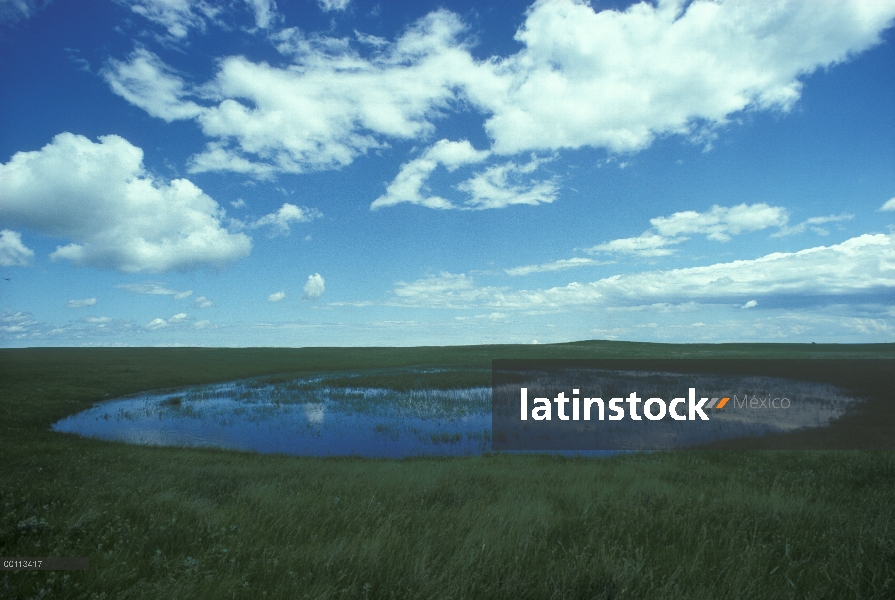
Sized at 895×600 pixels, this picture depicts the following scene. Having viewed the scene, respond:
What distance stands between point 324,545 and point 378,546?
38.7 inches

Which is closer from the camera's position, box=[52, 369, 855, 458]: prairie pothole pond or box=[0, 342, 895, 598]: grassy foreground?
box=[0, 342, 895, 598]: grassy foreground

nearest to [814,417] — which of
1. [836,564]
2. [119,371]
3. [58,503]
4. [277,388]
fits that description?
[836,564]

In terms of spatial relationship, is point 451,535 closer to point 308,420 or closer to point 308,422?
point 308,422

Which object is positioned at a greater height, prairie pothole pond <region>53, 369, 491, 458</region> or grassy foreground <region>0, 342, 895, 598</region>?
grassy foreground <region>0, 342, 895, 598</region>

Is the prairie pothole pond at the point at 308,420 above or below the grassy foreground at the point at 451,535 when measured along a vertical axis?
below

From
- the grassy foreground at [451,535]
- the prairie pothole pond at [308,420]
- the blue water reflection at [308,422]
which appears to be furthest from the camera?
the prairie pothole pond at [308,420]

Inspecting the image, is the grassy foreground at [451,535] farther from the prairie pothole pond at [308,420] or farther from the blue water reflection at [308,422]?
the prairie pothole pond at [308,420]

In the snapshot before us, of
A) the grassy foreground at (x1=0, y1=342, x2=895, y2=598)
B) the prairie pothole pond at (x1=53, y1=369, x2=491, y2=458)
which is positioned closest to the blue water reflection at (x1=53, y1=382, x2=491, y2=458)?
the prairie pothole pond at (x1=53, y1=369, x2=491, y2=458)

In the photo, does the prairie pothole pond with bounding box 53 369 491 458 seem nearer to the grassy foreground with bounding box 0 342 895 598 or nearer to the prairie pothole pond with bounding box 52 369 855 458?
the prairie pothole pond with bounding box 52 369 855 458

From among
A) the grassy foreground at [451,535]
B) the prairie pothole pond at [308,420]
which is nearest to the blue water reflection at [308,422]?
the prairie pothole pond at [308,420]

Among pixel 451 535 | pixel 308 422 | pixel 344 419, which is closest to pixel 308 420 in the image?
pixel 308 422

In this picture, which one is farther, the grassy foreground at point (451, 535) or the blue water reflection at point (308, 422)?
the blue water reflection at point (308, 422)

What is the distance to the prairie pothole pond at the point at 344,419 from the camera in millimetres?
23031

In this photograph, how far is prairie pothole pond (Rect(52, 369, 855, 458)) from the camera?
75.6 ft
